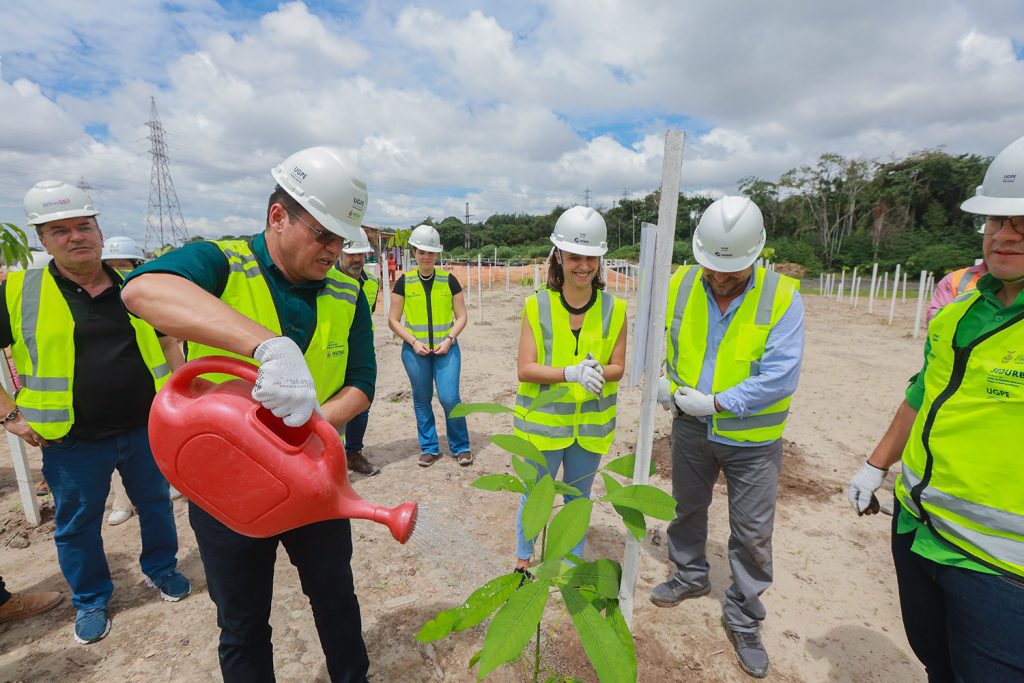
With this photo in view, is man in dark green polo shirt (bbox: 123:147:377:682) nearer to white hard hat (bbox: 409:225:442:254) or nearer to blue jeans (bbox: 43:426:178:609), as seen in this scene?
blue jeans (bbox: 43:426:178:609)

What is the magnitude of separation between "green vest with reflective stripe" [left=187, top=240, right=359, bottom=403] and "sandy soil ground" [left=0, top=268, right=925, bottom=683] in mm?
1408

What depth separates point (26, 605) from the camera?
2365 millimetres

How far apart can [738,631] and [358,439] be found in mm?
3089

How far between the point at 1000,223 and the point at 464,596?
2.62 metres

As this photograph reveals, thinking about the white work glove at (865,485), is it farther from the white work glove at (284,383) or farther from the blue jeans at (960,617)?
the white work glove at (284,383)

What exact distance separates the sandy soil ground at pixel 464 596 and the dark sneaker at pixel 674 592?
0.05 meters

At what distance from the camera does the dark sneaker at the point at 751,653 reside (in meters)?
2.09

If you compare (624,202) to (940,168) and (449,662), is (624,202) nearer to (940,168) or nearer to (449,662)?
(940,168)

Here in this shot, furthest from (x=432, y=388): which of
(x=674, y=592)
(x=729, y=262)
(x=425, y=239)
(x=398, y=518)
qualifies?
(x=398, y=518)

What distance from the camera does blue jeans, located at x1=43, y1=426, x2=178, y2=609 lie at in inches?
85.7

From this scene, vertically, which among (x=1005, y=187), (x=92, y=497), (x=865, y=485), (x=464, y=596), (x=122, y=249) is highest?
(x=1005, y=187)

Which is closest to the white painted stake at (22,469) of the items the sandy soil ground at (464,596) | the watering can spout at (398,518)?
the sandy soil ground at (464,596)

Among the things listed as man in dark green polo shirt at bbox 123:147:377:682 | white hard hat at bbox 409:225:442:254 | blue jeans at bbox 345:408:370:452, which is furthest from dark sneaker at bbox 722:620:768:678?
white hard hat at bbox 409:225:442:254

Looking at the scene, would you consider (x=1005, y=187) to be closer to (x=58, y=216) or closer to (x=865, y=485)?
(x=865, y=485)
